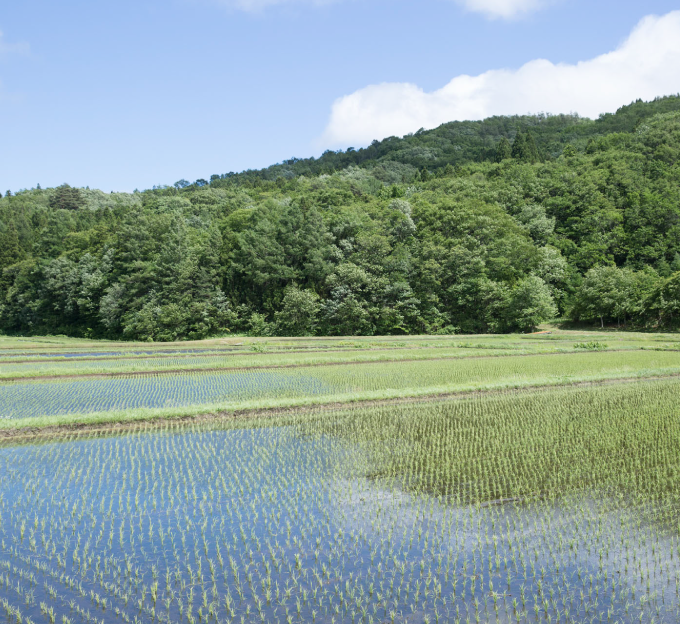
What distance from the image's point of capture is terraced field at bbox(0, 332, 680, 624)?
21.8ft

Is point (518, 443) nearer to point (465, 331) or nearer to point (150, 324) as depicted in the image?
point (465, 331)

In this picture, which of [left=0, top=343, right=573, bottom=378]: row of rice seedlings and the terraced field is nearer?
the terraced field

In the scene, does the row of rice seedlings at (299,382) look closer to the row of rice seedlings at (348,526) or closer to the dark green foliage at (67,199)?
the row of rice seedlings at (348,526)

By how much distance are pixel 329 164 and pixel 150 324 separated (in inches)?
4603

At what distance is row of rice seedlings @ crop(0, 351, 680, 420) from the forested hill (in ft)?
81.6

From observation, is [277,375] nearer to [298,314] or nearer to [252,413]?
[252,413]

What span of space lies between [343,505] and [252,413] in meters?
8.17

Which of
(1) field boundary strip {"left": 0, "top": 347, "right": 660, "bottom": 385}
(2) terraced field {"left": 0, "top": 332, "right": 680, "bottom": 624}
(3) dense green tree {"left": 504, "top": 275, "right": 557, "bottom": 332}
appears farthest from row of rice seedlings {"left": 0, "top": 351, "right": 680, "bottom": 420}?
(3) dense green tree {"left": 504, "top": 275, "right": 557, "bottom": 332}

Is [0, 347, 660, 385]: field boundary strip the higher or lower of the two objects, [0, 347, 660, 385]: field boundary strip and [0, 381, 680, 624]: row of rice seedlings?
the lower

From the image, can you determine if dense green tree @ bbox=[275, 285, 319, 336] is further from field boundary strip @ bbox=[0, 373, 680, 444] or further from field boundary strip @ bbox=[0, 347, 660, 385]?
field boundary strip @ bbox=[0, 373, 680, 444]

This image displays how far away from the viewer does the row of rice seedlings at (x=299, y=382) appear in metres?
18.9

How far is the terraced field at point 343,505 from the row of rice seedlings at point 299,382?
Answer: 0.82 ft

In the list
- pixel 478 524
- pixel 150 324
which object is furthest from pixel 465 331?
pixel 478 524

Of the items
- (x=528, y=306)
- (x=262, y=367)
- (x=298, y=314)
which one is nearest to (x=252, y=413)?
(x=262, y=367)
